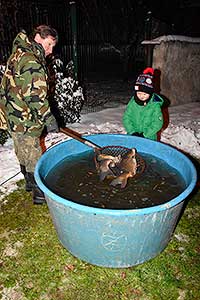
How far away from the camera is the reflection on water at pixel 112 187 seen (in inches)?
100

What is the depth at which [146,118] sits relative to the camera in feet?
11.8

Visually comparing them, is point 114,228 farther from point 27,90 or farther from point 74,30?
point 74,30

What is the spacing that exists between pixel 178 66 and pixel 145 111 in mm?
3936

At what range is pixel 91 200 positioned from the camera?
8.38ft

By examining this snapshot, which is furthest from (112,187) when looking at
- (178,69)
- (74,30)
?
(178,69)

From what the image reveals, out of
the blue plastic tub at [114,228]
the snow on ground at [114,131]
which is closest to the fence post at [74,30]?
the snow on ground at [114,131]

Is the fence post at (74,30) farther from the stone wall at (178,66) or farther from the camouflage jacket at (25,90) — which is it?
the camouflage jacket at (25,90)

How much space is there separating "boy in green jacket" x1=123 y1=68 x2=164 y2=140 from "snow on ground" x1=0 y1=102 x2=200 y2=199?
1309mm

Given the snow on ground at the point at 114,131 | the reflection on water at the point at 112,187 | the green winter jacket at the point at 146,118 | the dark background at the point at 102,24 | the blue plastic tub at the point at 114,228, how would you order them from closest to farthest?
the blue plastic tub at the point at 114,228, the reflection on water at the point at 112,187, the green winter jacket at the point at 146,118, the snow on ground at the point at 114,131, the dark background at the point at 102,24

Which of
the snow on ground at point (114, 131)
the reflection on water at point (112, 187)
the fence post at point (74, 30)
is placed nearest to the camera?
the reflection on water at point (112, 187)

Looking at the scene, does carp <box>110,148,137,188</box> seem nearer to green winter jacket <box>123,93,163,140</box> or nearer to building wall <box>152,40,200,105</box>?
green winter jacket <box>123,93,163,140</box>

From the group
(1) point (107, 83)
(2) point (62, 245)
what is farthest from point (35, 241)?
(1) point (107, 83)

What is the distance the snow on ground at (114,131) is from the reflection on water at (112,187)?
3.54 feet

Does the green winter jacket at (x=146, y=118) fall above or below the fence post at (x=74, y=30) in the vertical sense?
below
